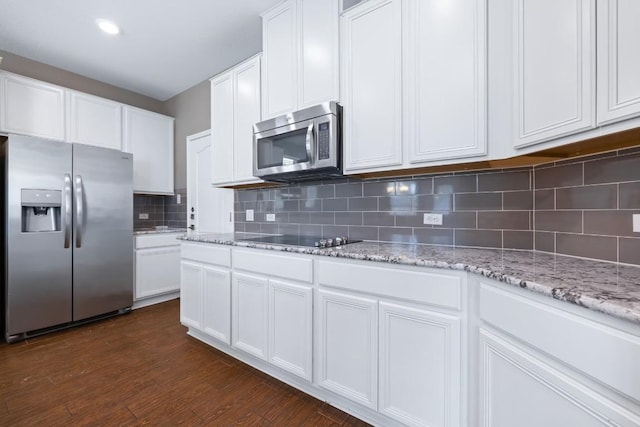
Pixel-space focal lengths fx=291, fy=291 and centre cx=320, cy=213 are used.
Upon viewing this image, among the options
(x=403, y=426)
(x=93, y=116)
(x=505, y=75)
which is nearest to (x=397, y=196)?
(x=505, y=75)

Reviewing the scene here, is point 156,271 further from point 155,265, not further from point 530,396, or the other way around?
point 530,396

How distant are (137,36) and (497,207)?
3.34 meters

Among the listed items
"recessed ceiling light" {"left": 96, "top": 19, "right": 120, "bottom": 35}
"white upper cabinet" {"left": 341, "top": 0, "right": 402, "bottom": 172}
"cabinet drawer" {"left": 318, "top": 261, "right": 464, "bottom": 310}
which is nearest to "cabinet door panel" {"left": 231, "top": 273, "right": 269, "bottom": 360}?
"cabinet drawer" {"left": 318, "top": 261, "right": 464, "bottom": 310}

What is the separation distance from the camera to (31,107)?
111 inches

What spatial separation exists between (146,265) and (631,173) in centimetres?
406

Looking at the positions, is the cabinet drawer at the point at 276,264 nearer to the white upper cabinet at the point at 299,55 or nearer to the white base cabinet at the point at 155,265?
the white upper cabinet at the point at 299,55

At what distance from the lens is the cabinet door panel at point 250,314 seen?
1.98 meters

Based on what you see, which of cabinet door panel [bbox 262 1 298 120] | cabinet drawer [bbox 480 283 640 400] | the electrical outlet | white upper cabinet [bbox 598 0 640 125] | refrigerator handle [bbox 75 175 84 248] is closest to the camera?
cabinet drawer [bbox 480 283 640 400]

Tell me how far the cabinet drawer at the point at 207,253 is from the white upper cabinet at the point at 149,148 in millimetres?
1621

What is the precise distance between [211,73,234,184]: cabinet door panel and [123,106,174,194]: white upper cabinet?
4.77ft

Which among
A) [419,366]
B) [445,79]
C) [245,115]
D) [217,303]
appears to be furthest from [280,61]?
[419,366]

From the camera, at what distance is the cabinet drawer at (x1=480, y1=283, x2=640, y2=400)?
2.18ft

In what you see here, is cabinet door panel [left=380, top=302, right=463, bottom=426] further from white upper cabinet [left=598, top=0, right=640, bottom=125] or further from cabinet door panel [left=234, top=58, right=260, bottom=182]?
cabinet door panel [left=234, top=58, right=260, bottom=182]

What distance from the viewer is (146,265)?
3.42 metres
